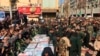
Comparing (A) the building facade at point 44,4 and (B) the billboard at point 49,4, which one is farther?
(B) the billboard at point 49,4

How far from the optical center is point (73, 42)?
1298cm

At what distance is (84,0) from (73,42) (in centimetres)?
7445

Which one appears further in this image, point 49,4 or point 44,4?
point 49,4

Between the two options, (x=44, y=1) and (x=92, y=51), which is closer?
(x=92, y=51)

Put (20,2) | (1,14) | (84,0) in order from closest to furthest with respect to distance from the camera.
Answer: (1,14)
(20,2)
(84,0)

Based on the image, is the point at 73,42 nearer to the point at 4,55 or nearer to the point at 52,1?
the point at 4,55

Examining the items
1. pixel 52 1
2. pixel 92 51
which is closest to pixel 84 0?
pixel 52 1

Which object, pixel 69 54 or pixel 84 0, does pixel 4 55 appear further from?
pixel 84 0

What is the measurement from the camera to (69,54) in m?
13.1

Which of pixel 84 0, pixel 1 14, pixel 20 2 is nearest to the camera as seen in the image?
pixel 1 14

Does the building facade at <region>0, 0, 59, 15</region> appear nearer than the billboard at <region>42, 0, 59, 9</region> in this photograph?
Yes

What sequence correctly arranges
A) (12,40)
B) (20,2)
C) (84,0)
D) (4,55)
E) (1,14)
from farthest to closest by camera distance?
1. (84,0)
2. (20,2)
3. (1,14)
4. (12,40)
5. (4,55)

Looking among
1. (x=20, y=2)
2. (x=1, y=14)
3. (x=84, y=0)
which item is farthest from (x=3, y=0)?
(x=1, y=14)

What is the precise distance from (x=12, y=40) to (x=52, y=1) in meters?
47.7
